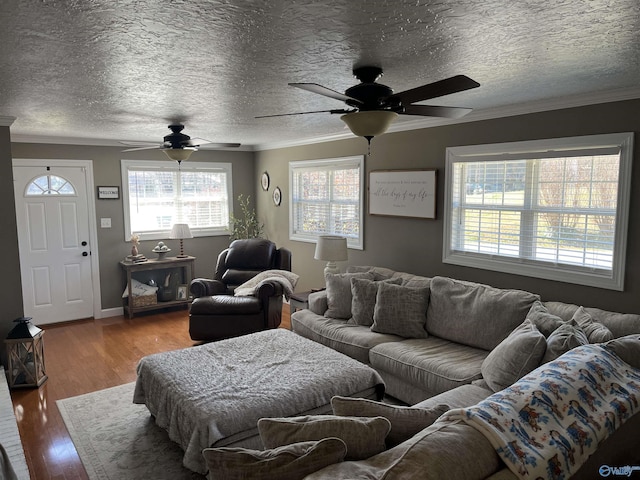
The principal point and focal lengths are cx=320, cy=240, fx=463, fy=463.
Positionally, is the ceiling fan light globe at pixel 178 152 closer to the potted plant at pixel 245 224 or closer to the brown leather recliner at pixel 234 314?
the brown leather recliner at pixel 234 314

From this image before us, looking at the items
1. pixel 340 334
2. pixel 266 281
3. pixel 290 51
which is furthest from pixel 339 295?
pixel 290 51

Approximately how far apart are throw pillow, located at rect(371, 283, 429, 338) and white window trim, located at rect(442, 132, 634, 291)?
26.7 inches

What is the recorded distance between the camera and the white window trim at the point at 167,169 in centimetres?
638

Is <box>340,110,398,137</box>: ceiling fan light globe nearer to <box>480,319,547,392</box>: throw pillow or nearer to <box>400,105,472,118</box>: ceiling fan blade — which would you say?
<box>400,105,472,118</box>: ceiling fan blade

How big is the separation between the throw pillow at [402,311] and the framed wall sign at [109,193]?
411cm

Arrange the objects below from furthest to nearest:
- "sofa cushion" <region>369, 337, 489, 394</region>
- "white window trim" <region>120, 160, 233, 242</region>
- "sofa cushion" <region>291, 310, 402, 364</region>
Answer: "white window trim" <region>120, 160, 233, 242</region> < "sofa cushion" <region>291, 310, 402, 364</region> < "sofa cushion" <region>369, 337, 489, 394</region>

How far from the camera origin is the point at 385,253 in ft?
17.3

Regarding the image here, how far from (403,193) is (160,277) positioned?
3.83 metres

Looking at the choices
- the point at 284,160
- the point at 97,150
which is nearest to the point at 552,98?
the point at 284,160

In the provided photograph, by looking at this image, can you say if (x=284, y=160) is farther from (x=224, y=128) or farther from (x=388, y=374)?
(x=388, y=374)

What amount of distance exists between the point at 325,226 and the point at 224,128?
76.8 inches

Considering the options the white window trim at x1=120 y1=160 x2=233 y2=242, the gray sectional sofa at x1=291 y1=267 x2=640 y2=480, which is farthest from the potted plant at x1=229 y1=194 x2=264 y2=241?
the gray sectional sofa at x1=291 y1=267 x2=640 y2=480

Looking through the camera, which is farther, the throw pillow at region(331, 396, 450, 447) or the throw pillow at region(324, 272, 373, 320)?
the throw pillow at region(324, 272, 373, 320)

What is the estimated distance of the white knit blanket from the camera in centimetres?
530
